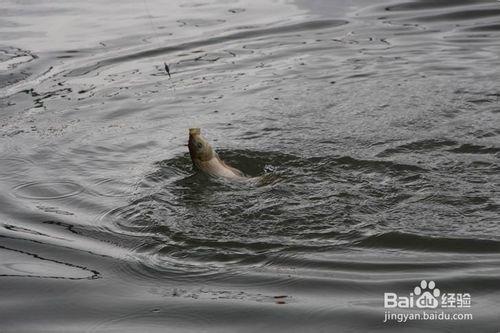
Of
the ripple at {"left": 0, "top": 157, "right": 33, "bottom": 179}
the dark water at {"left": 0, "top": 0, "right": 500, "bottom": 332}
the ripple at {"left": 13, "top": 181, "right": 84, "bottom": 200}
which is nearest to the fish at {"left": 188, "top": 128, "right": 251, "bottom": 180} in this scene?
the dark water at {"left": 0, "top": 0, "right": 500, "bottom": 332}

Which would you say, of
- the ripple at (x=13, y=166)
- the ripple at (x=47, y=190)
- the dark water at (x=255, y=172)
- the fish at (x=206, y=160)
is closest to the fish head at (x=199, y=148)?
the fish at (x=206, y=160)

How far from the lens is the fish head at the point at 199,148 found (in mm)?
6398

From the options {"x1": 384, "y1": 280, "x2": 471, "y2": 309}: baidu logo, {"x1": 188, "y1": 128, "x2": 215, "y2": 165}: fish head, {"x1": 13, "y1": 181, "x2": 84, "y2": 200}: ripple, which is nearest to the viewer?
{"x1": 384, "y1": 280, "x2": 471, "y2": 309}: baidu logo

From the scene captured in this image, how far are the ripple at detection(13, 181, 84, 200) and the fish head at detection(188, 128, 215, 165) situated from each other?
1.08 meters

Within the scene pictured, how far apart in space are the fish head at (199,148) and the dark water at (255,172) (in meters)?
0.27

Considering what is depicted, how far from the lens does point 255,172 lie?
23.9ft

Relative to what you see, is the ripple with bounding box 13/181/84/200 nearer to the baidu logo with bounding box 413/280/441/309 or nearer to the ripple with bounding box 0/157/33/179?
the ripple with bounding box 0/157/33/179

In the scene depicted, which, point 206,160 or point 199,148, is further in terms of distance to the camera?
point 206,160

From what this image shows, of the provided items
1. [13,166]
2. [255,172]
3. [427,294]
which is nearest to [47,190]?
[13,166]

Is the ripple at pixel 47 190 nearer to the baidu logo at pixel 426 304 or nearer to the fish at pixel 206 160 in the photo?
the fish at pixel 206 160

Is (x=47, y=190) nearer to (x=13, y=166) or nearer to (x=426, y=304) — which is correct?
(x=13, y=166)

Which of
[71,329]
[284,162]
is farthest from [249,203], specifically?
[71,329]

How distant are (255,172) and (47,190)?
178 centimetres

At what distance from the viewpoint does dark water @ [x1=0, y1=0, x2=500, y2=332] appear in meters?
4.89
